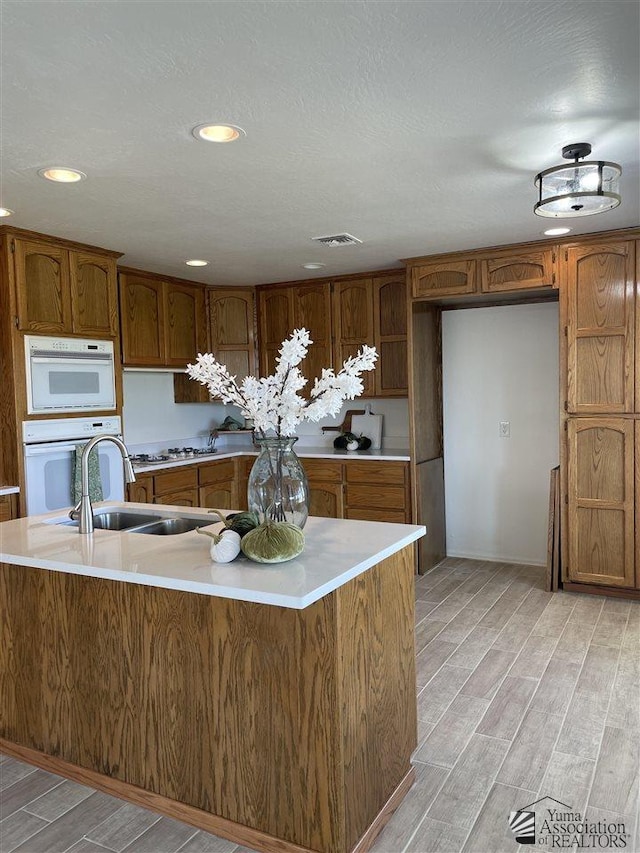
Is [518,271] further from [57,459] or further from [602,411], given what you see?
[57,459]

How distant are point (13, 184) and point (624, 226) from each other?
338cm

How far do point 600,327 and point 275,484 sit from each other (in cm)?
285

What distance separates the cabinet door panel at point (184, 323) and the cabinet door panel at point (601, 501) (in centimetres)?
308

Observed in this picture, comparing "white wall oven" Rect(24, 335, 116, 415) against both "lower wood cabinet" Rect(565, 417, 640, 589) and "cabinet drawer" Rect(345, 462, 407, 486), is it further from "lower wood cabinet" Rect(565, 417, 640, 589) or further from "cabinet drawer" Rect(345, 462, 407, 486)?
"lower wood cabinet" Rect(565, 417, 640, 589)

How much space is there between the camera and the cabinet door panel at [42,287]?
144 inches

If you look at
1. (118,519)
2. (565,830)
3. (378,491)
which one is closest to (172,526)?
(118,519)

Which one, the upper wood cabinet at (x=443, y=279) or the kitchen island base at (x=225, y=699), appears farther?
the upper wood cabinet at (x=443, y=279)

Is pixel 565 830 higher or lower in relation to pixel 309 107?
lower

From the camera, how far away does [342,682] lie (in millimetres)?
1770

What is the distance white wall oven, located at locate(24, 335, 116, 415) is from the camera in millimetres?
3734

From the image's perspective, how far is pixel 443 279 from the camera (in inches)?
178

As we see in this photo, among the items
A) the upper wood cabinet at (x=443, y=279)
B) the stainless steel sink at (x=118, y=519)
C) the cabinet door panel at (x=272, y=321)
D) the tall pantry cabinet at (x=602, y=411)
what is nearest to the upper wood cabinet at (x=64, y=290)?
the stainless steel sink at (x=118, y=519)

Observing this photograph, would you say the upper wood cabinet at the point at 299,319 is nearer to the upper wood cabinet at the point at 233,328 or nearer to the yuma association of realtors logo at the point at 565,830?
the upper wood cabinet at the point at 233,328

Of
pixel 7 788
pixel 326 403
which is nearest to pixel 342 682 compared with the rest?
pixel 326 403
